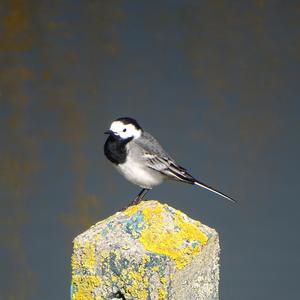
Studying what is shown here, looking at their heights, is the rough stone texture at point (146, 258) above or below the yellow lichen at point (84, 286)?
above

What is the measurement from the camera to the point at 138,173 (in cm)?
377

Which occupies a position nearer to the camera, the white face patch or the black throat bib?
the white face patch

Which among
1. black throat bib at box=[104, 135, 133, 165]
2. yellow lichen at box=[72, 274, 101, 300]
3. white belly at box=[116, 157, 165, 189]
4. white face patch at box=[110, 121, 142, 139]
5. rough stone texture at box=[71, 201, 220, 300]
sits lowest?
yellow lichen at box=[72, 274, 101, 300]

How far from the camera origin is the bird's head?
141 inches

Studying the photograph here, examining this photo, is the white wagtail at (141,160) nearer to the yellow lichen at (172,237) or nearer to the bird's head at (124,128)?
the bird's head at (124,128)

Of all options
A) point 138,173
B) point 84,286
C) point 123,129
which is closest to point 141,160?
point 138,173

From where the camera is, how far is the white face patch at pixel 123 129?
360 cm

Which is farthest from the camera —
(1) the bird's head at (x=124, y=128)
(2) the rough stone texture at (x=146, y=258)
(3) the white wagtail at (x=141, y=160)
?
(3) the white wagtail at (x=141, y=160)

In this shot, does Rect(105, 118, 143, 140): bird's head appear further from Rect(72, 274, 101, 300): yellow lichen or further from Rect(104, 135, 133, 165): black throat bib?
Rect(72, 274, 101, 300): yellow lichen

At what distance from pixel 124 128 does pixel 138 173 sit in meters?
0.26

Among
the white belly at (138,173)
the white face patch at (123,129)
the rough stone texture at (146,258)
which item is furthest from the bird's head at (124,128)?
the rough stone texture at (146,258)

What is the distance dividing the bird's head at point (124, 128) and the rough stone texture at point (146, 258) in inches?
68.4

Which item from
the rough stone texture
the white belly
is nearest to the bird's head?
the white belly

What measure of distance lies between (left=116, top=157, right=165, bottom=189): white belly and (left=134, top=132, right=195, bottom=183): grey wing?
0.12ft
